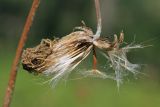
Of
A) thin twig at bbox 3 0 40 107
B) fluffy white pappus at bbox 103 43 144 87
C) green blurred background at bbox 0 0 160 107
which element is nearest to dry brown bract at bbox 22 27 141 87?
fluffy white pappus at bbox 103 43 144 87

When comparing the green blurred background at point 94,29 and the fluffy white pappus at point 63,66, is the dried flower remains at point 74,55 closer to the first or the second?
the fluffy white pappus at point 63,66

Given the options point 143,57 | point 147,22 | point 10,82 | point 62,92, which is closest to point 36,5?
point 10,82

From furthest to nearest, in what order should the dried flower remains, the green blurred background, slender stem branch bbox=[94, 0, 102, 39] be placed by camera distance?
the green blurred background, the dried flower remains, slender stem branch bbox=[94, 0, 102, 39]

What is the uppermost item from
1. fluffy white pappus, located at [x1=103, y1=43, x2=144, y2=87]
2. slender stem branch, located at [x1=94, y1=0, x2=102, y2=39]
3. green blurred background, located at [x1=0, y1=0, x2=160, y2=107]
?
green blurred background, located at [x1=0, y1=0, x2=160, y2=107]

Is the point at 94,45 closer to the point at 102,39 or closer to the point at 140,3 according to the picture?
the point at 102,39

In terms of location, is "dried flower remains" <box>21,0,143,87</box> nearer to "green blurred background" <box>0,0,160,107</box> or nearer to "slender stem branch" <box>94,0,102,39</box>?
"slender stem branch" <box>94,0,102,39</box>

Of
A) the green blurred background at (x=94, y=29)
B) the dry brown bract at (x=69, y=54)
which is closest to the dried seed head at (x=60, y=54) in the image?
the dry brown bract at (x=69, y=54)

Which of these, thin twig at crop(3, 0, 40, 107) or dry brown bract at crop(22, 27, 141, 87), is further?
dry brown bract at crop(22, 27, 141, 87)
